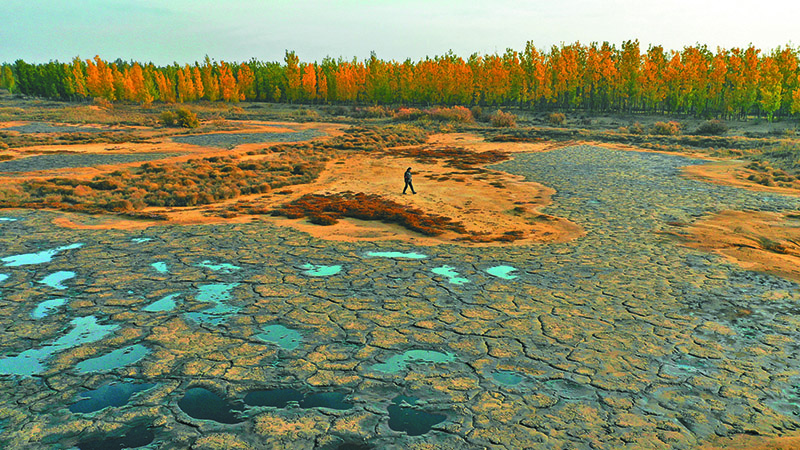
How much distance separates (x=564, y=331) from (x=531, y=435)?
11.5 feet

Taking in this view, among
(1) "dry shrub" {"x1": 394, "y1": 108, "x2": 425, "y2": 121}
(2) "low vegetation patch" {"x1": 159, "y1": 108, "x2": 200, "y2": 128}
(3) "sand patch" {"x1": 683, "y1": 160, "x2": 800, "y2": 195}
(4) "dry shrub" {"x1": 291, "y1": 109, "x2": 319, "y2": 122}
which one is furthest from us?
(4) "dry shrub" {"x1": 291, "y1": 109, "x2": 319, "y2": 122}

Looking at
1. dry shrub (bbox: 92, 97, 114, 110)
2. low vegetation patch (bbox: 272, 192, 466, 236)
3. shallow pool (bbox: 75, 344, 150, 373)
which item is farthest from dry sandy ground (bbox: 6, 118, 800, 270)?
dry shrub (bbox: 92, 97, 114, 110)

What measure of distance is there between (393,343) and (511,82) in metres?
85.4

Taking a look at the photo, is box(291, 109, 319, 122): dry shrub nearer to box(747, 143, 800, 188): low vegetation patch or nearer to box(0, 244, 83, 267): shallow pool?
box(747, 143, 800, 188): low vegetation patch

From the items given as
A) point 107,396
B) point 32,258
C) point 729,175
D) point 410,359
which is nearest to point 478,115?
point 729,175

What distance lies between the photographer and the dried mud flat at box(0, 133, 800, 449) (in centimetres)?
701

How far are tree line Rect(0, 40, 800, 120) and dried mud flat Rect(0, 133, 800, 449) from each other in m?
64.1

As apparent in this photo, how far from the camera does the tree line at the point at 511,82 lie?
222 ft

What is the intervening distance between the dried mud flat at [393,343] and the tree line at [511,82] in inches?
2523

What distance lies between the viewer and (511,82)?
8756 cm

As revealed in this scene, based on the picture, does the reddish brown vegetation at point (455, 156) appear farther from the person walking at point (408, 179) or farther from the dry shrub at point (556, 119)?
the dry shrub at point (556, 119)

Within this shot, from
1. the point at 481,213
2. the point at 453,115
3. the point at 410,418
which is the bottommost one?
the point at 410,418

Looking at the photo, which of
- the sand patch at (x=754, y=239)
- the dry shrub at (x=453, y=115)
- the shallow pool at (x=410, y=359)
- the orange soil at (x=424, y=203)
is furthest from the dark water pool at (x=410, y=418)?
the dry shrub at (x=453, y=115)

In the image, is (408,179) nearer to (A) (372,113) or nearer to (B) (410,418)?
(B) (410,418)
